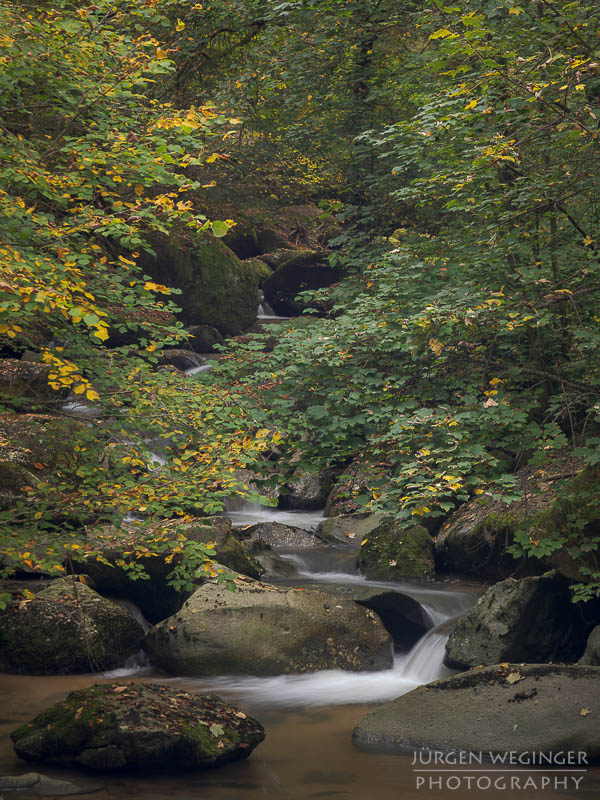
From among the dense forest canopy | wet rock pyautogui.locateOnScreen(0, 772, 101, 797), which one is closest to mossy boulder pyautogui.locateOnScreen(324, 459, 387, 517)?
the dense forest canopy

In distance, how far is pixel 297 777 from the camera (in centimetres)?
568

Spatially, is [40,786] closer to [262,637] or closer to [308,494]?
[262,637]

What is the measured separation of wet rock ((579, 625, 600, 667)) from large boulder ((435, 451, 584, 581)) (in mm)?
1193

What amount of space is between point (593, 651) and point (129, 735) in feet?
14.0

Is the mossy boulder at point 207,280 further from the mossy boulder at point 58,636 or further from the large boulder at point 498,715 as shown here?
the large boulder at point 498,715

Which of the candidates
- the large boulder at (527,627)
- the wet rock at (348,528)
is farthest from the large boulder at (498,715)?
the wet rock at (348,528)

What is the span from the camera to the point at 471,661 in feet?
25.5

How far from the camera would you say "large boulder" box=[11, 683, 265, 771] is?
5.48 metres

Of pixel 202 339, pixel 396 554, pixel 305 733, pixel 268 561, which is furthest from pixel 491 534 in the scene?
pixel 202 339

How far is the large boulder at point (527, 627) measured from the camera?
25.2ft

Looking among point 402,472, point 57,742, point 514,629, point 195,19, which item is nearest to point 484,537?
point 514,629

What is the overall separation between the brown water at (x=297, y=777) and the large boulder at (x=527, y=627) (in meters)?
1.72

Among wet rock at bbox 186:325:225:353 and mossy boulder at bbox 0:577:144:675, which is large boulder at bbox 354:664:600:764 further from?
wet rock at bbox 186:325:225:353

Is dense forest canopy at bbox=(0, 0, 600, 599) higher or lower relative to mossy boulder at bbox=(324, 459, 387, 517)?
higher
